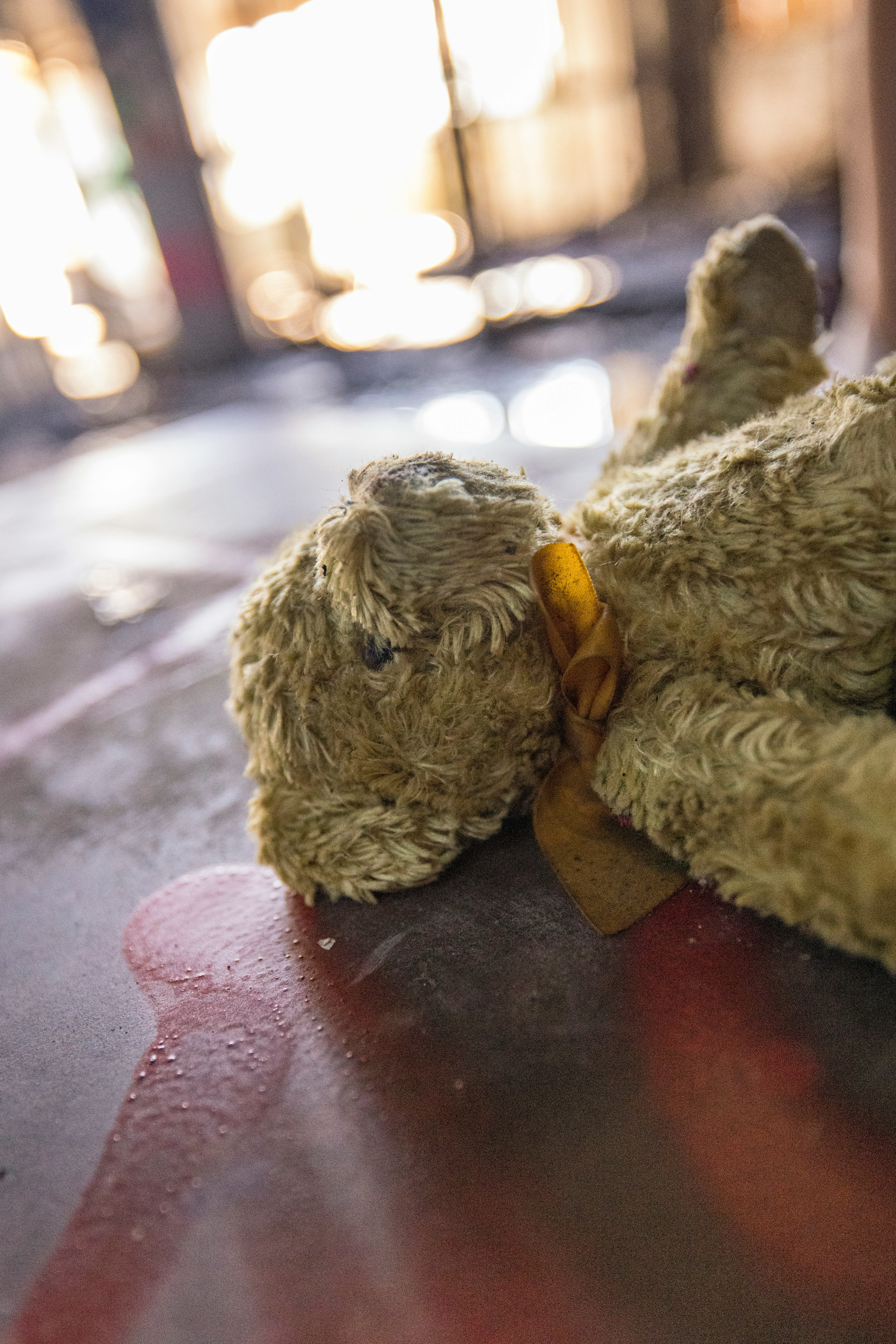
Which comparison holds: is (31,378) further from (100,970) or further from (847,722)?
(847,722)

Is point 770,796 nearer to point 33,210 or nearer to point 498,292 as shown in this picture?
point 498,292

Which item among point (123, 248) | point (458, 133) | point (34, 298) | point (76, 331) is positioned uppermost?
point (458, 133)

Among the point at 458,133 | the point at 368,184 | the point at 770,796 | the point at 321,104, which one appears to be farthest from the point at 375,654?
the point at 368,184

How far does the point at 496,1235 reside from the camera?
0.62m

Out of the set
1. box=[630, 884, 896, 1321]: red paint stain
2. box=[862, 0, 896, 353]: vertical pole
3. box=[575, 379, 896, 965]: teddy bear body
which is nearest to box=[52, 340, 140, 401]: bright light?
box=[862, 0, 896, 353]: vertical pole

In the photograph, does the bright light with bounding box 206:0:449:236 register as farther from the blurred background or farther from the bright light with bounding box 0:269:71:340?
the bright light with bounding box 0:269:71:340

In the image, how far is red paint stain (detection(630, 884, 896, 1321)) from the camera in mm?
574

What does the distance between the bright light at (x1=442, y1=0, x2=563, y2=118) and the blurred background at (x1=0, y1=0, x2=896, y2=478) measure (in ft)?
0.05

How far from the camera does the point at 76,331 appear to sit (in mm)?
6562

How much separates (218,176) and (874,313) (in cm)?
459

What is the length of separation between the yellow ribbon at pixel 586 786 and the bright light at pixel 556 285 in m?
4.25

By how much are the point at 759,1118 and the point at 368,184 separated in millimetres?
6637

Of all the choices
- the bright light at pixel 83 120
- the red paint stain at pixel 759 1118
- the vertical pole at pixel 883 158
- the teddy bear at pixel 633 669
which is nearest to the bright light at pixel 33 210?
the bright light at pixel 83 120

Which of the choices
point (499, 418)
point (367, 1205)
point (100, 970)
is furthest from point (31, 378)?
point (367, 1205)
